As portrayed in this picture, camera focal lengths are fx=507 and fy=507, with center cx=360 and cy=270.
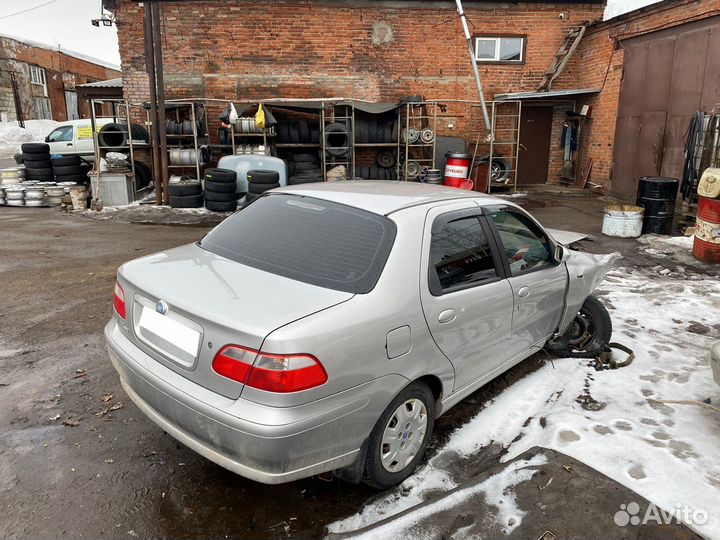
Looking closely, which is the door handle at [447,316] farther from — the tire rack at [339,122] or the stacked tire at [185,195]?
the tire rack at [339,122]

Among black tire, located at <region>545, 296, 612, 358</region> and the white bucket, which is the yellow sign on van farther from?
black tire, located at <region>545, 296, 612, 358</region>

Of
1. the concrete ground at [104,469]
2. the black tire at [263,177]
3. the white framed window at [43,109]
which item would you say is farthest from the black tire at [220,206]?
the white framed window at [43,109]

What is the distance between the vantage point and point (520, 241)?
3.63 m

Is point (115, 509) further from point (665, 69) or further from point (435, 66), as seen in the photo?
point (435, 66)

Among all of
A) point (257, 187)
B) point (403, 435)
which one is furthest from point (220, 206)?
point (403, 435)

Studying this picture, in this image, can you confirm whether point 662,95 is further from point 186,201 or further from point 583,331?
point 186,201

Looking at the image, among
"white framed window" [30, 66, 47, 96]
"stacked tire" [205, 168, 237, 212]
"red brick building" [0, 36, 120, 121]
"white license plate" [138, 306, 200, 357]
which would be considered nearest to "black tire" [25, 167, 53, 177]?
"stacked tire" [205, 168, 237, 212]

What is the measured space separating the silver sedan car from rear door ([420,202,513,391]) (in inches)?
0.4

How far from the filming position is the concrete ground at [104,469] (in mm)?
2422

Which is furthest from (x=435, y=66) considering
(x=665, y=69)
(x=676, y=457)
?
(x=676, y=457)

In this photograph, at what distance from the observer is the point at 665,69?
11172 millimetres

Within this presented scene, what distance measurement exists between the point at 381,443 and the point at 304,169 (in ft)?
36.6

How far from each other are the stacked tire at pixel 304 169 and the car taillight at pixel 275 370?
34.7 ft

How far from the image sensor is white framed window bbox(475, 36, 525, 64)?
14.8 meters
